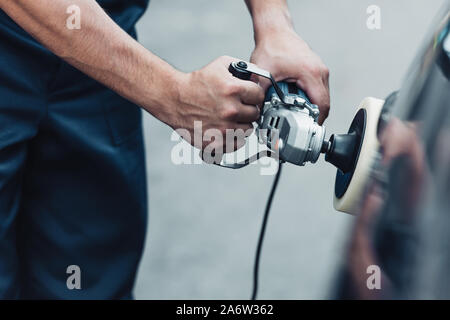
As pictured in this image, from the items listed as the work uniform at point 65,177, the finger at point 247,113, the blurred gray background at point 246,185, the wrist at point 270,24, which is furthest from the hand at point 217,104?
the blurred gray background at point 246,185

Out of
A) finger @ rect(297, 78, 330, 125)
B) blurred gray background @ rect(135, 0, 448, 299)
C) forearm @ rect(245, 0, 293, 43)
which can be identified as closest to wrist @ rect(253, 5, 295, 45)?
forearm @ rect(245, 0, 293, 43)

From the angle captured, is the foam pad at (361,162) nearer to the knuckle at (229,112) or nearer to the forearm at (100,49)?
the knuckle at (229,112)

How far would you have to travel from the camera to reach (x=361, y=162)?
86cm

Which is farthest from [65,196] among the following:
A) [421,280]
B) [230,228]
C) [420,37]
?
[420,37]

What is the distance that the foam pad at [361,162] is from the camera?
2.80 ft

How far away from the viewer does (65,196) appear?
50.8 inches

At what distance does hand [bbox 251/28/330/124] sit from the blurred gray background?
2.76 feet

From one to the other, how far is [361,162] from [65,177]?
671 mm

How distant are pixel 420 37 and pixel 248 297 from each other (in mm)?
1775

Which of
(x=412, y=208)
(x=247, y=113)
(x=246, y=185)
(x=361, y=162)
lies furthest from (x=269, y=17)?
(x=246, y=185)

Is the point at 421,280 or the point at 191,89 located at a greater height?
the point at 191,89

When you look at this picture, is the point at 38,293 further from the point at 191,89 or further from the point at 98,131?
the point at 191,89
